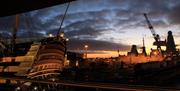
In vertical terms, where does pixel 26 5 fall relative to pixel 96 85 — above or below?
above

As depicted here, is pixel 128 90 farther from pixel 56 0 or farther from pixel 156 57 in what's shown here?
pixel 156 57

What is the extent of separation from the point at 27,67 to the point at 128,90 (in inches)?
670

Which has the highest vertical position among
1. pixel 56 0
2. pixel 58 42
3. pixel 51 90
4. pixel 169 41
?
pixel 169 41

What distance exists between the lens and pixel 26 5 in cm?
416

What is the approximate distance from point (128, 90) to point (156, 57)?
79532 mm

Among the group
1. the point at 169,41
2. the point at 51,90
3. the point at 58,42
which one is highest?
the point at 169,41

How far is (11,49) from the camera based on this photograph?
2228cm

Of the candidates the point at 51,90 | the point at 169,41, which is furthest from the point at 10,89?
the point at 169,41

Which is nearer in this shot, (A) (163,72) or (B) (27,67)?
(B) (27,67)

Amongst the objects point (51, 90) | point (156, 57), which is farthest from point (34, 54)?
point (156, 57)

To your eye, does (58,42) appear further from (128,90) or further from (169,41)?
(169,41)

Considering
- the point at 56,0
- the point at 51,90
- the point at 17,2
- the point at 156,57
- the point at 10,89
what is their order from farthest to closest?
1. the point at 156,57
2. the point at 51,90
3. the point at 10,89
4. the point at 17,2
5. the point at 56,0

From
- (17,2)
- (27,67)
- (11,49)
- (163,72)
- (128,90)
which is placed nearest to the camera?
(128,90)

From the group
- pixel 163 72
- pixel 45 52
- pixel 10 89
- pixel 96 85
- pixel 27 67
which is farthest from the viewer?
pixel 163 72
